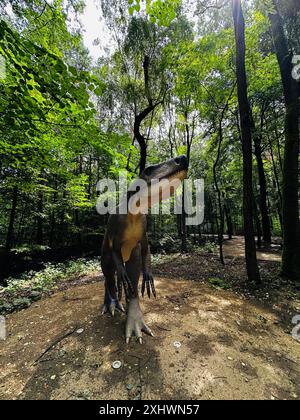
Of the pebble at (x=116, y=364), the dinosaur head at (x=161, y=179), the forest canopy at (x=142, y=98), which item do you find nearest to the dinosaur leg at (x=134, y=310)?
the pebble at (x=116, y=364)

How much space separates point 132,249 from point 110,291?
111cm

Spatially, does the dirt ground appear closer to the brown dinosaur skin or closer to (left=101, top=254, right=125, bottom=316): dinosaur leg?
(left=101, top=254, right=125, bottom=316): dinosaur leg

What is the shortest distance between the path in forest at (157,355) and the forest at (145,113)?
1.01ft

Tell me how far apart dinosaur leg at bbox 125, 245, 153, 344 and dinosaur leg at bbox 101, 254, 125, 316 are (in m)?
0.47

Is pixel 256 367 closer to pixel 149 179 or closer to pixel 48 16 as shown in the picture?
pixel 149 179

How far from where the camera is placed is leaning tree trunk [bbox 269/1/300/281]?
5711mm

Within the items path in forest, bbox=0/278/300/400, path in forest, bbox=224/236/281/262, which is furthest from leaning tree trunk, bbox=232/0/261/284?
path in forest, bbox=224/236/281/262

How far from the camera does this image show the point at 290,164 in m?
5.96

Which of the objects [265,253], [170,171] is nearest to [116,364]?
[170,171]

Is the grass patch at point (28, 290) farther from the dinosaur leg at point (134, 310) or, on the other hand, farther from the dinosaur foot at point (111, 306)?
the dinosaur leg at point (134, 310)

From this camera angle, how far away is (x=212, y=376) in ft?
7.30

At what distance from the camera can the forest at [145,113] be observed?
2.94 metres

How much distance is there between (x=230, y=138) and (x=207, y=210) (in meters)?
8.78
